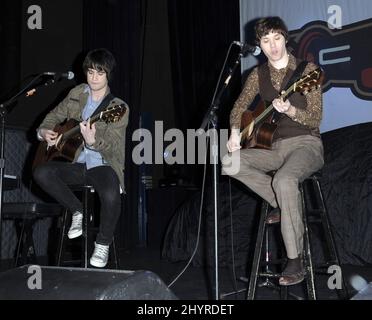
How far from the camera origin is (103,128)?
2.71 meters

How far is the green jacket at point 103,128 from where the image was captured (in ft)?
8.67

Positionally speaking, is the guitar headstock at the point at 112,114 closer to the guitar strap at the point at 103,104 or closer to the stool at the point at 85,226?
the guitar strap at the point at 103,104

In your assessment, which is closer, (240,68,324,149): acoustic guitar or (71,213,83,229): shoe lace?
(240,68,324,149): acoustic guitar

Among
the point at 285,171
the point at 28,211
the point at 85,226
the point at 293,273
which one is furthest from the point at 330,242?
the point at 28,211

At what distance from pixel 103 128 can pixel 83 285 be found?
4.69 feet

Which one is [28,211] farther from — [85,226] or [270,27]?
[270,27]

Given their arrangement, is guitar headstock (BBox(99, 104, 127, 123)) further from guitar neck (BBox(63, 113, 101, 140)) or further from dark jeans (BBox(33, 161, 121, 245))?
dark jeans (BBox(33, 161, 121, 245))

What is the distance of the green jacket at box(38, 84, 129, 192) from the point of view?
2.64 metres

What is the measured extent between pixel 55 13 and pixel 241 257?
3.76 m

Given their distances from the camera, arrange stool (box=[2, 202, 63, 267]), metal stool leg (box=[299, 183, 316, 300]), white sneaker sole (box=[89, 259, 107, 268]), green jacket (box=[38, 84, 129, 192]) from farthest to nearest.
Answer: stool (box=[2, 202, 63, 267])
green jacket (box=[38, 84, 129, 192])
white sneaker sole (box=[89, 259, 107, 268])
metal stool leg (box=[299, 183, 316, 300])

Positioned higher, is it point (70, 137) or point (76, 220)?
point (70, 137)

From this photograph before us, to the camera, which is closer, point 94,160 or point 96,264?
point 96,264

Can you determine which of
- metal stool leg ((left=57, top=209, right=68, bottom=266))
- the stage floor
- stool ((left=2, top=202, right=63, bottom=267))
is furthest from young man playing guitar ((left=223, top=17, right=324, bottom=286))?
stool ((left=2, top=202, right=63, bottom=267))

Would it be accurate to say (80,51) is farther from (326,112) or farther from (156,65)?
(326,112)
